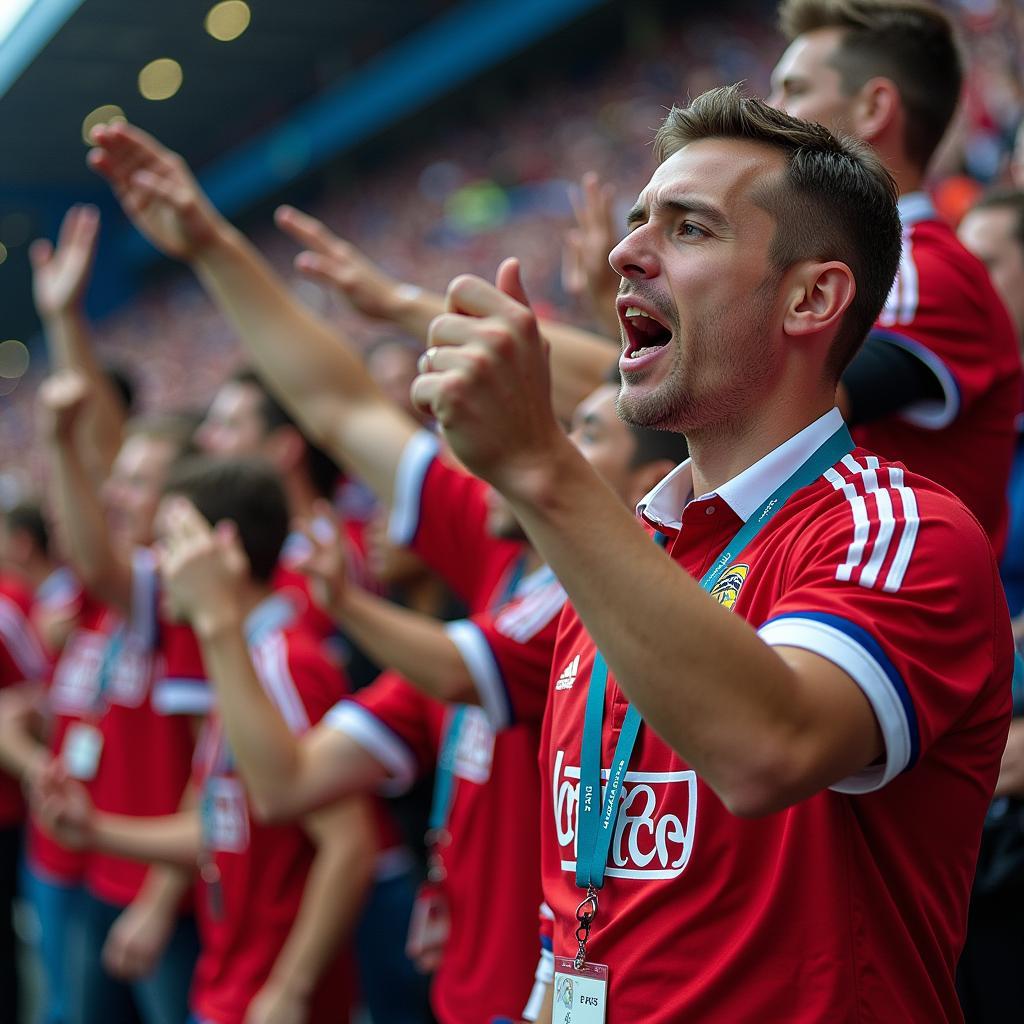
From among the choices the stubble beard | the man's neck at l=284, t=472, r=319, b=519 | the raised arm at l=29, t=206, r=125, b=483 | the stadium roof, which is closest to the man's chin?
the stubble beard

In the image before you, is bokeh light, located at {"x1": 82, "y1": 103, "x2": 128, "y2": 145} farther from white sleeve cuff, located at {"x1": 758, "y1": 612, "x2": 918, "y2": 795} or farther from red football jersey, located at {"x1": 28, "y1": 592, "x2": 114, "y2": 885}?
white sleeve cuff, located at {"x1": 758, "y1": 612, "x2": 918, "y2": 795}

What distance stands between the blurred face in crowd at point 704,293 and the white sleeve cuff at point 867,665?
318mm

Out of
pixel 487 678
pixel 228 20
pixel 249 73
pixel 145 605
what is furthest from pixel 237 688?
pixel 249 73

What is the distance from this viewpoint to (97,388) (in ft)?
14.0

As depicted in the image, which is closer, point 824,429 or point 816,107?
point 824,429

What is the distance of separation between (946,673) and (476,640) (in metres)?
Result: 1.12

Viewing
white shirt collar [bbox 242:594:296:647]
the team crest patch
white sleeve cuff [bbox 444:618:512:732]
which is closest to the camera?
the team crest patch

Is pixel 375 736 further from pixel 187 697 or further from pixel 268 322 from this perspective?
pixel 187 697

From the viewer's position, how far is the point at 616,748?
1433mm

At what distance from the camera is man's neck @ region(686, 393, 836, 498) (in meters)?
1.45

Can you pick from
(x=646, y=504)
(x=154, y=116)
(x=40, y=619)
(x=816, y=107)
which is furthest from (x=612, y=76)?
(x=646, y=504)

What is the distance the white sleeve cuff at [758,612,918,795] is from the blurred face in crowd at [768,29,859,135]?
130cm

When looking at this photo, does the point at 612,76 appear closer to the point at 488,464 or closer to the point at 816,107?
the point at 816,107

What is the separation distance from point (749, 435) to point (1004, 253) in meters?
1.79
